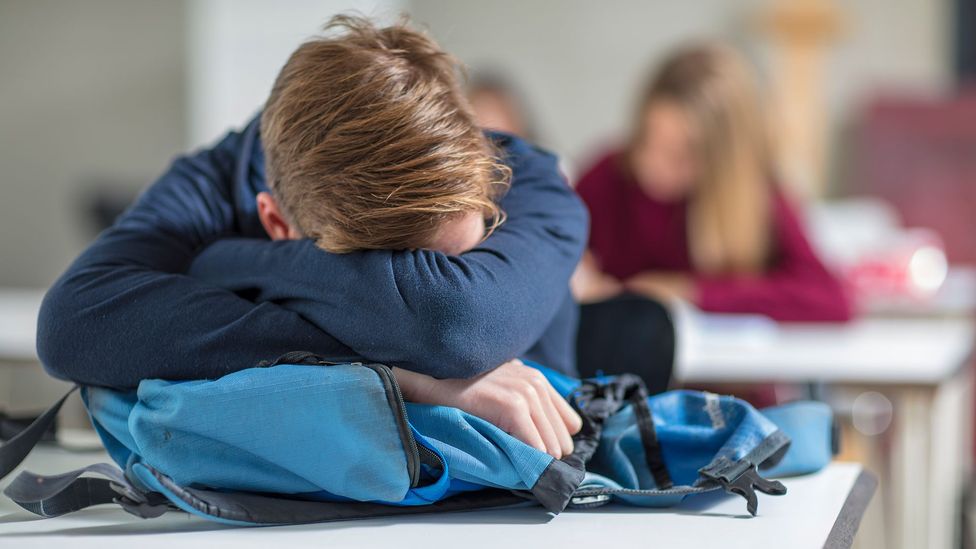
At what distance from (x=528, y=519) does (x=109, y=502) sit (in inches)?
10.3

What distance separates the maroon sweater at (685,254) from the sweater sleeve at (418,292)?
1.05 m

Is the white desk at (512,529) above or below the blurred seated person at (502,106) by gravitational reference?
above

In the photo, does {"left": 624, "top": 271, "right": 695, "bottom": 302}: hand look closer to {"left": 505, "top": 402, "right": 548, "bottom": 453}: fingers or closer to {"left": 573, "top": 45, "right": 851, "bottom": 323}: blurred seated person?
{"left": 573, "top": 45, "right": 851, "bottom": 323}: blurred seated person

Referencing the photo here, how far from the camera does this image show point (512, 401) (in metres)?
0.67

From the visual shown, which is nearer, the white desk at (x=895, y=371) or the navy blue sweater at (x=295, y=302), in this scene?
the navy blue sweater at (x=295, y=302)

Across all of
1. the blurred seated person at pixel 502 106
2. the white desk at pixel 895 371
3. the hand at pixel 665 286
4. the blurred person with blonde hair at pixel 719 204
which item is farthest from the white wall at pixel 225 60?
the white desk at pixel 895 371

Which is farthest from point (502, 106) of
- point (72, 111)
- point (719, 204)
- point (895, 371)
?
point (72, 111)

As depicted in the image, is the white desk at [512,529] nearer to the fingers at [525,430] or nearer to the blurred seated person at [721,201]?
the fingers at [525,430]

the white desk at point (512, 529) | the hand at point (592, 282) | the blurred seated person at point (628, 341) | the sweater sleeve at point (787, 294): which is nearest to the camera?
the white desk at point (512, 529)

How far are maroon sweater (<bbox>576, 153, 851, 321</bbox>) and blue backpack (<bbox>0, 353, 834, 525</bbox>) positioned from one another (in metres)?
1.07

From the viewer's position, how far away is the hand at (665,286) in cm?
176

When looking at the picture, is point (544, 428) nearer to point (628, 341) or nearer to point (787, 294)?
point (628, 341)

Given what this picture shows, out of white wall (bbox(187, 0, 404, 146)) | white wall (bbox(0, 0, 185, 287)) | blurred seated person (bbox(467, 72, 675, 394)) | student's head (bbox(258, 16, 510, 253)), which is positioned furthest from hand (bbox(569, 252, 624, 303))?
white wall (bbox(0, 0, 185, 287))

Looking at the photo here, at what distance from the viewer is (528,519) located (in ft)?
2.16
